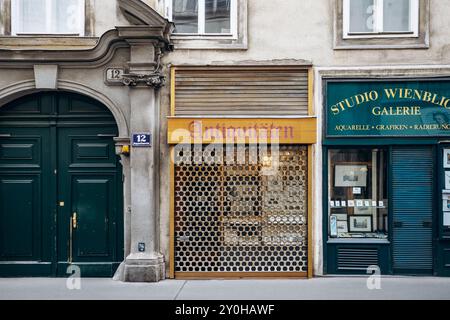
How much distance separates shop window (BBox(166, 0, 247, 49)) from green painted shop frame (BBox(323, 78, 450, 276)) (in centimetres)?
206

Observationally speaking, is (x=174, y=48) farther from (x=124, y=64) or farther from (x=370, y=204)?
(x=370, y=204)

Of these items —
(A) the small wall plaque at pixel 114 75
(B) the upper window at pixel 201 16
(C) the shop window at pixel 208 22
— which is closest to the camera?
(A) the small wall plaque at pixel 114 75

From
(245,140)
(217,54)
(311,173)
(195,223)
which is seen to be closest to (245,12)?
(217,54)

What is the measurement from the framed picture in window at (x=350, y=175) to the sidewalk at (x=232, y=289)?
1.85m

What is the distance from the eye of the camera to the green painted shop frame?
11.2m

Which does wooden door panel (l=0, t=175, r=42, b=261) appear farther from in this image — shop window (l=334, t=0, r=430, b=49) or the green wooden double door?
shop window (l=334, t=0, r=430, b=49)

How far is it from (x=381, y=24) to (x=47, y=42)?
6.60 meters

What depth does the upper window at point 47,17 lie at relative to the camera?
37.6 ft

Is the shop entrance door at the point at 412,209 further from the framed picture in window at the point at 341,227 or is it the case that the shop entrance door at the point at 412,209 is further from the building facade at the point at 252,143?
the framed picture in window at the point at 341,227

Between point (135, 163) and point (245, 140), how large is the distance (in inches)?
85.3

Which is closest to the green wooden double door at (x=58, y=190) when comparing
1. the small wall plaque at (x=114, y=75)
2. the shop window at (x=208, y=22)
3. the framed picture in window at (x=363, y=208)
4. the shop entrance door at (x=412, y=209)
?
the small wall plaque at (x=114, y=75)

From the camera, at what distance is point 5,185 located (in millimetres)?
11602

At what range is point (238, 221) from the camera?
449 inches

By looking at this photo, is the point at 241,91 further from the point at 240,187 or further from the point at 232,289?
the point at 232,289
